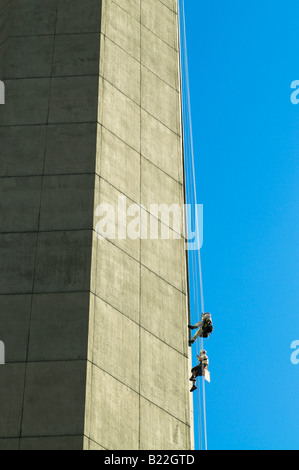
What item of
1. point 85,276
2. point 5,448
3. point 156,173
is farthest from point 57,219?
point 5,448

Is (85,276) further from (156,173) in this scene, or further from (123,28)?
(123,28)

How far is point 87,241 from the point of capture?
89.9 ft

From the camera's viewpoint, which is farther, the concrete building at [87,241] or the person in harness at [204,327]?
the person in harness at [204,327]

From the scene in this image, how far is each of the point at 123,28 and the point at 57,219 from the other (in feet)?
28.6

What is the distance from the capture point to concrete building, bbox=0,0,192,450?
25078 mm

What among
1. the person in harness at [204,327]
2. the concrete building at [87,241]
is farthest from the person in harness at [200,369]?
the concrete building at [87,241]

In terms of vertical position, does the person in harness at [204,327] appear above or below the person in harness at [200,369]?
above

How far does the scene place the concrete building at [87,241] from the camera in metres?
25.1

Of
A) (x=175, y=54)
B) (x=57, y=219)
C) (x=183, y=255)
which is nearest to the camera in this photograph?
(x=57, y=219)

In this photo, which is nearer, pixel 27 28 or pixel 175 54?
pixel 27 28

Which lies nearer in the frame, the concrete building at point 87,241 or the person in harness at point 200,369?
the concrete building at point 87,241

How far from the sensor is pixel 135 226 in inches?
1142

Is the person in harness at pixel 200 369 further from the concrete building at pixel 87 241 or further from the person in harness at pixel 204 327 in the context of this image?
the concrete building at pixel 87 241

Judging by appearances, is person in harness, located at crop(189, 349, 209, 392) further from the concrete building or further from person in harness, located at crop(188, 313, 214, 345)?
the concrete building
